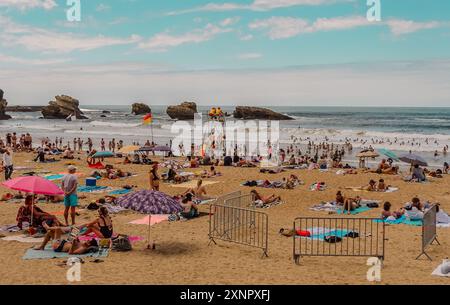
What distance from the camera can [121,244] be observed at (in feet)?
35.3

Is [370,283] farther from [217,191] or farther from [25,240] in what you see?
[217,191]

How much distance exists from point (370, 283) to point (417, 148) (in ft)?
140

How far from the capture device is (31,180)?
11.6 meters

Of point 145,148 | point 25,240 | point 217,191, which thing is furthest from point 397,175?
point 25,240

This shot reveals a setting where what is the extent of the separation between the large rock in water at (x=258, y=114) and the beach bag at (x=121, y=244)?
98.1 metres

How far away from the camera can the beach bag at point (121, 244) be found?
10.7m

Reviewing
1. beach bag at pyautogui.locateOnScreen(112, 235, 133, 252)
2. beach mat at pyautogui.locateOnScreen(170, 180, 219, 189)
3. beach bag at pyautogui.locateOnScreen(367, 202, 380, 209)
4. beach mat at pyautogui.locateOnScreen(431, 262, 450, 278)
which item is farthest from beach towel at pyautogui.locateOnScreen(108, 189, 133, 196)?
beach mat at pyautogui.locateOnScreen(431, 262, 450, 278)

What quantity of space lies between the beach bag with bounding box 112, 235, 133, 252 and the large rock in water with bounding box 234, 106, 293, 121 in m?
98.1

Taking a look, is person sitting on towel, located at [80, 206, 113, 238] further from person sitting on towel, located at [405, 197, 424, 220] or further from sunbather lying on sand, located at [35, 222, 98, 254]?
person sitting on towel, located at [405, 197, 424, 220]

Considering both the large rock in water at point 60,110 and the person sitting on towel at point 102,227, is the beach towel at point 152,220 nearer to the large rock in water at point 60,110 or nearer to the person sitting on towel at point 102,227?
the person sitting on towel at point 102,227

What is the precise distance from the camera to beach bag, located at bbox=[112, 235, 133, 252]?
10.7m

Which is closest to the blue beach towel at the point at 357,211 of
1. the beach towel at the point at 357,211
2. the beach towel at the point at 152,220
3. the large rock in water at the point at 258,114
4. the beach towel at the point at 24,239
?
the beach towel at the point at 357,211

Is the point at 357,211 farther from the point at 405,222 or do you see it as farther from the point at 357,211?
the point at 405,222

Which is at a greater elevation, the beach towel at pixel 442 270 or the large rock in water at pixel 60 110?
the large rock in water at pixel 60 110
